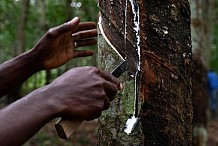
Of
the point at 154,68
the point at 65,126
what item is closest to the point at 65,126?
the point at 65,126

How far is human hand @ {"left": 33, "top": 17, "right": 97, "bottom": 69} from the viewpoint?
2113mm

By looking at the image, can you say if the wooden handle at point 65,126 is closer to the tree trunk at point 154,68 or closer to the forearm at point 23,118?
the forearm at point 23,118

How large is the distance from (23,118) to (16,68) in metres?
0.80

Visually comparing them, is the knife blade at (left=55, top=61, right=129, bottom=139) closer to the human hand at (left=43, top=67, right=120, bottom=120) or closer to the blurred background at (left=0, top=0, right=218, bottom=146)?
the human hand at (left=43, top=67, right=120, bottom=120)

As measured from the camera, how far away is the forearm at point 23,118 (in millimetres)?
1491

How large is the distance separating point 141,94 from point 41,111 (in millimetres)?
525

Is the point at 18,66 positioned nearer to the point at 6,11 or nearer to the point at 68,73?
the point at 68,73

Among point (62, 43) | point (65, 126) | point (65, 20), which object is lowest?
point (65, 20)

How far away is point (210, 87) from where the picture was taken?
13789 mm

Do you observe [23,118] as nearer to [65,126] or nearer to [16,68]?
[65,126]

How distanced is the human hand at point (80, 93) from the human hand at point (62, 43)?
443 millimetres

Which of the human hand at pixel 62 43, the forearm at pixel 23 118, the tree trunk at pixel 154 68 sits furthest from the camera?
the human hand at pixel 62 43

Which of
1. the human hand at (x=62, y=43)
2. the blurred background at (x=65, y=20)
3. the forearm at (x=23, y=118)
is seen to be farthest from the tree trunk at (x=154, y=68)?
the blurred background at (x=65, y=20)

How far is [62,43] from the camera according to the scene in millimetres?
2217
